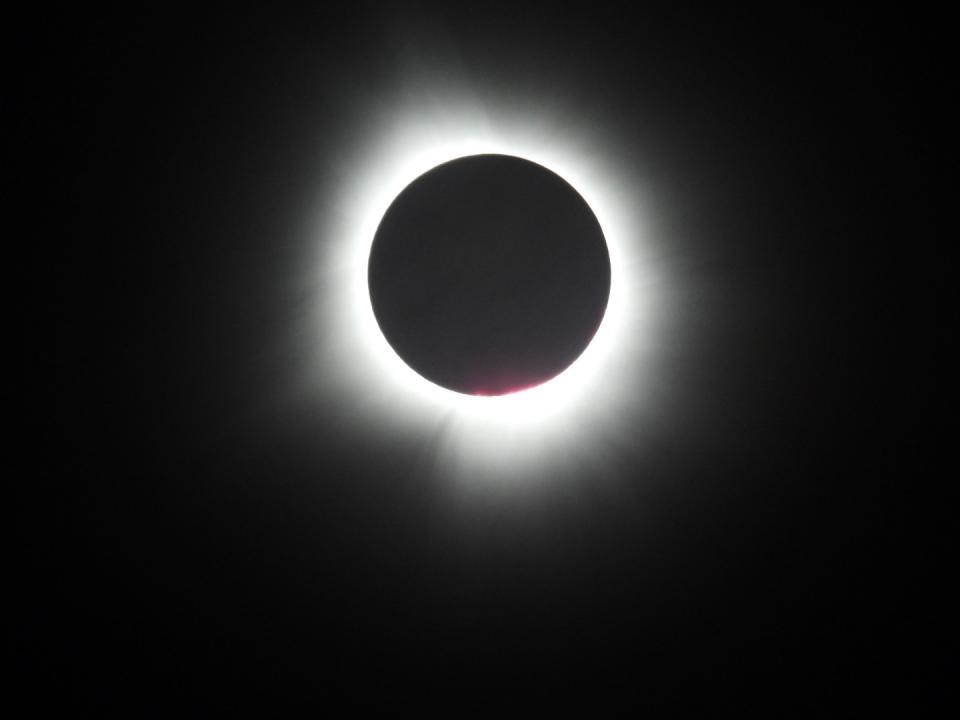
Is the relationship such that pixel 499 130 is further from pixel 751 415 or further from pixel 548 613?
pixel 548 613

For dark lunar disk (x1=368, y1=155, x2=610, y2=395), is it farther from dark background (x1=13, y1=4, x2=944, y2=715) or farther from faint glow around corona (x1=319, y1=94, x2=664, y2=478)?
dark background (x1=13, y1=4, x2=944, y2=715)

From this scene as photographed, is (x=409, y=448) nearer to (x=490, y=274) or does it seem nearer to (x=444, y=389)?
(x=444, y=389)

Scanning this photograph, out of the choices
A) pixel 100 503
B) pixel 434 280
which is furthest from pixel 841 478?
pixel 100 503

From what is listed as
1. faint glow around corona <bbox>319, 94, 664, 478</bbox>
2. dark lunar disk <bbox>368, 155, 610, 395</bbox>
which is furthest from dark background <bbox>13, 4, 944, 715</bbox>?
dark lunar disk <bbox>368, 155, 610, 395</bbox>

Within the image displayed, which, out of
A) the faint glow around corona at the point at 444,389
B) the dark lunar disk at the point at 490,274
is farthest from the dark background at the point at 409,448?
the dark lunar disk at the point at 490,274

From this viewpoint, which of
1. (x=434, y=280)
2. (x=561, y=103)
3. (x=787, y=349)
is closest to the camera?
(x=434, y=280)
